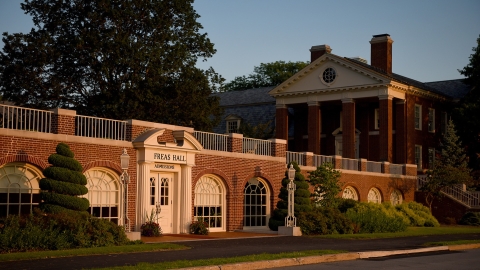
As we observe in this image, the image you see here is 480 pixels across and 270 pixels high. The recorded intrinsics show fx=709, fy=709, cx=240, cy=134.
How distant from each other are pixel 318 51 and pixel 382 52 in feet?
17.5

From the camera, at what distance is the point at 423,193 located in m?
46.9

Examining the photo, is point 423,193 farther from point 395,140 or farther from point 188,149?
point 188,149

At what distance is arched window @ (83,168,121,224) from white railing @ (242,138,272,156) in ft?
25.5

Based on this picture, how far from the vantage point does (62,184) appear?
2103 cm

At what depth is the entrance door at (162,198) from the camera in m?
26.7

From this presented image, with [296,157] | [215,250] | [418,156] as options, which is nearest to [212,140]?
[296,157]

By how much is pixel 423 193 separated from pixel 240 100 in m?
19.4

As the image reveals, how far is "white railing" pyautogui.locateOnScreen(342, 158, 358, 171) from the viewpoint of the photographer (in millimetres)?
41062

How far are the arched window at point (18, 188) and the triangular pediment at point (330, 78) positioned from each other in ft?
101

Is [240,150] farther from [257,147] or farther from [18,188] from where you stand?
[18,188]

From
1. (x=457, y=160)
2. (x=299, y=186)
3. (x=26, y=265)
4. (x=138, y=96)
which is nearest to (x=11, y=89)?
(x=138, y=96)

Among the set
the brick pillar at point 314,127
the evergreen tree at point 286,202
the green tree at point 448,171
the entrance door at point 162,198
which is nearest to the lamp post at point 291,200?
the evergreen tree at point 286,202

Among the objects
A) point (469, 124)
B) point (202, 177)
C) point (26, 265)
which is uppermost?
point (469, 124)

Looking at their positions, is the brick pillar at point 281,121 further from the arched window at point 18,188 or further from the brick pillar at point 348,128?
the arched window at point 18,188
